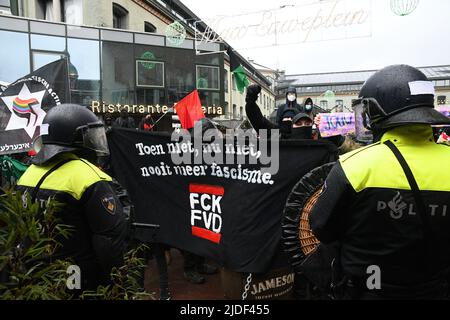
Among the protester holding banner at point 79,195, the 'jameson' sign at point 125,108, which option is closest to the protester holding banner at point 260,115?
the protester holding banner at point 79,195

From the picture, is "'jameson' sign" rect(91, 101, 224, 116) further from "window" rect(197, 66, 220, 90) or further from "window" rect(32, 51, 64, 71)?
"window" rect(197, 66, 220, 90)

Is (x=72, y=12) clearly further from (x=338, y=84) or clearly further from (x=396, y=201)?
(x=338, y=84)

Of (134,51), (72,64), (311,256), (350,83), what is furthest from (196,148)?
(350,83)

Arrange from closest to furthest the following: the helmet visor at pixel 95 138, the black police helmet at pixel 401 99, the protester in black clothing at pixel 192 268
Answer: the black police helmet at pixel 401 99 → the helmet visor at pixel 95 138 → the protester in black clothing at pixel 192 268

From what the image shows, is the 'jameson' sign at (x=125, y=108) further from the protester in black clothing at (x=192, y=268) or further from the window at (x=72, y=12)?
the protester in black clothing at (x=192, y=268)

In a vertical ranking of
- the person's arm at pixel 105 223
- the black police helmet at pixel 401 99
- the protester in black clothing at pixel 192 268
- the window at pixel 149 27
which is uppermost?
the window at pixel 149 27

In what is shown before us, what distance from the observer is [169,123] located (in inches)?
860

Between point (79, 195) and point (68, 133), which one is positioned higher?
point (68, 133)

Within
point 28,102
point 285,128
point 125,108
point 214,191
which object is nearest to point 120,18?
point 125,108

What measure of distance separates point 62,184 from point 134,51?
63.8 feet

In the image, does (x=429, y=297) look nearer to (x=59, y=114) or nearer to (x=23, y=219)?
(x=23, y=219)

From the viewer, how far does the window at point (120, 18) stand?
20.3 meters

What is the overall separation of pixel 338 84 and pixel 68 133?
67.2 metres

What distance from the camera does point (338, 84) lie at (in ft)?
213
